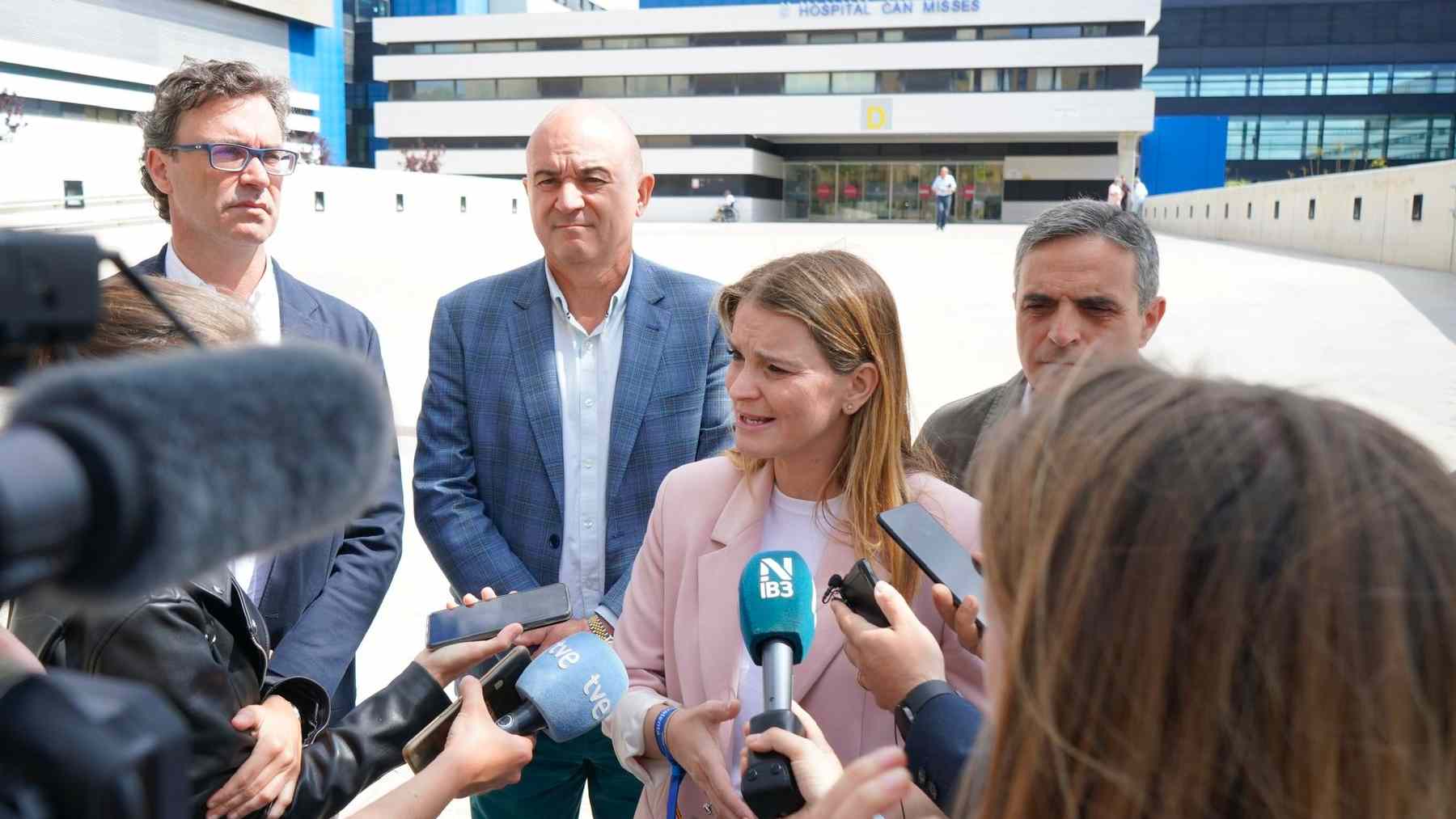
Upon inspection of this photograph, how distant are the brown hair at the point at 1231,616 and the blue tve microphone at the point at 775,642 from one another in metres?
0.52

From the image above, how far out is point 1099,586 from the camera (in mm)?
978

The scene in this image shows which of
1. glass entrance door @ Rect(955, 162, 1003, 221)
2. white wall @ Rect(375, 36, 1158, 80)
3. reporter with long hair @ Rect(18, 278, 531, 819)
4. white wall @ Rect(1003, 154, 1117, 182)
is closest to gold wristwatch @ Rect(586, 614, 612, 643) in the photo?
reporter with long hair @ Rect(18, 278, 531, 819)

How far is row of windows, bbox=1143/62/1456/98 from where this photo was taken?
64.1 metres

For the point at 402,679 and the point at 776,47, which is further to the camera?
the point at 776,47

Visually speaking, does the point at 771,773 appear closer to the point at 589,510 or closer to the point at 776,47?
the point at 589,510

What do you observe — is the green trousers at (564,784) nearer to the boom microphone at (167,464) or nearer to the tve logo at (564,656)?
the tve logo at (564,656)

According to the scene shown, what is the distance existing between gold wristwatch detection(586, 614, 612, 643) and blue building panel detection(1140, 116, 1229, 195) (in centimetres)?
5750

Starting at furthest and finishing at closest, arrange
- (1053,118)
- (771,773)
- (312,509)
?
(1053,118)
(771,773)
(312,509)

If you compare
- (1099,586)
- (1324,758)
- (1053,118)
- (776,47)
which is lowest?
(1324,758)

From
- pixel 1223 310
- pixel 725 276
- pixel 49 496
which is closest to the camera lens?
pixel 49 496

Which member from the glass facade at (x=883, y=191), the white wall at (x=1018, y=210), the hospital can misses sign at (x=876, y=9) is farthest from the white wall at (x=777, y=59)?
the white wall at (x=1018, y=210)

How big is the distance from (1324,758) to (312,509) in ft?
2.65

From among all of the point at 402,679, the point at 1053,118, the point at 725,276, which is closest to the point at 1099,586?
the point at 402,679

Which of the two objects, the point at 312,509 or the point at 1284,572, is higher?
the point at 312,509
